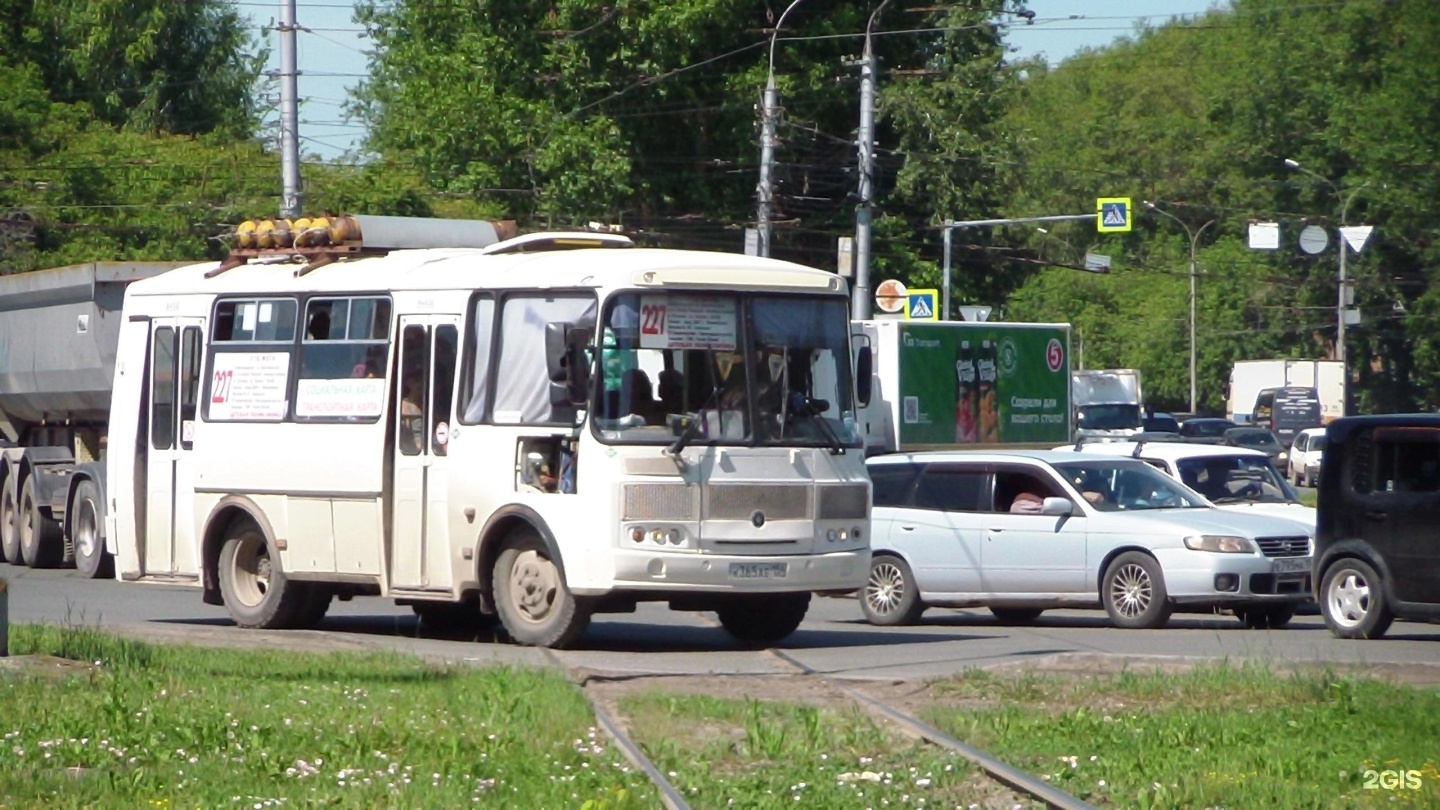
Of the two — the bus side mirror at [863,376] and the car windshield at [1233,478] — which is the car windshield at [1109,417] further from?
the bus side mirror at [863,376]

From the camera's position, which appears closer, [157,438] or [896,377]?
[157,438]

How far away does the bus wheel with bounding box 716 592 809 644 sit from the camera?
15750mm

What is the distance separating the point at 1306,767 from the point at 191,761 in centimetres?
Result: 462

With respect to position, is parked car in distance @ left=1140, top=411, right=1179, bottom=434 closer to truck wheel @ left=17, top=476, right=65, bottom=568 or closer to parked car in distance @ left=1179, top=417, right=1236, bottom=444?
parked car in distance @ left=1179, top=417, right=1236, bottom=444

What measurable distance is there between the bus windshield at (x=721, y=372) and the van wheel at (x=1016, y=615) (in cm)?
543

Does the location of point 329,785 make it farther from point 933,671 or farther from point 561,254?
point 561,254

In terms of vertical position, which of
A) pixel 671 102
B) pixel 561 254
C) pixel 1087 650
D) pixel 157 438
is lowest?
pixel 1087 650

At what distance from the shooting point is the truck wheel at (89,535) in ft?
80.5

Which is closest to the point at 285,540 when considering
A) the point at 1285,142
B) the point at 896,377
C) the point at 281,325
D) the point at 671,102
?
the point at 281,325

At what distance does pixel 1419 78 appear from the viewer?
A: 60.6 m

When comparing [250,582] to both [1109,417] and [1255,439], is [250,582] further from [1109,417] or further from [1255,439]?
[1255,439]

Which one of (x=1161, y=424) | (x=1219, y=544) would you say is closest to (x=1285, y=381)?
(x=1161, y=424)

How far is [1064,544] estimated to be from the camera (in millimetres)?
18578

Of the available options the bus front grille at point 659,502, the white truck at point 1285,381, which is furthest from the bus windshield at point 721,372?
the white truck at point 1285,381
